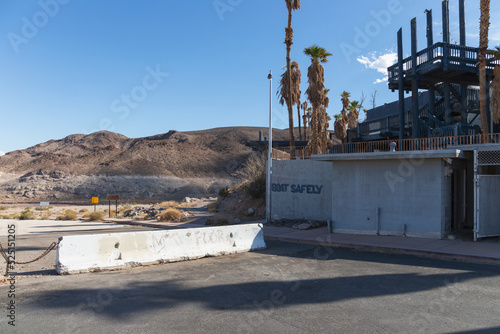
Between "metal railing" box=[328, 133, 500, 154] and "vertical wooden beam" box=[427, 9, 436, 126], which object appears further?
"vertical wooden beam" box=[427, 9, 436, 126]

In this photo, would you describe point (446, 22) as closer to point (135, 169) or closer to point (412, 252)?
→ point (412, 252)

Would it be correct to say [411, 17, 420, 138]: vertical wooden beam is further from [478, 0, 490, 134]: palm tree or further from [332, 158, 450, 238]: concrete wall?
[332, 158, 450, 238]: concrete wall

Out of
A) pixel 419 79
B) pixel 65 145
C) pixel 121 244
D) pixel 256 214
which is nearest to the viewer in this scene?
pixel 121 244

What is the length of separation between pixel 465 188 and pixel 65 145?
137411 mm

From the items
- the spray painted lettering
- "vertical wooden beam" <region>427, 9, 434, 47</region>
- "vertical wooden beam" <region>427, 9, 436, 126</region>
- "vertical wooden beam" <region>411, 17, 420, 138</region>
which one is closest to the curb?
the spray painted lettering

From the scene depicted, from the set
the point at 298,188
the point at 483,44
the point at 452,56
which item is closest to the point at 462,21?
the point at 452,56

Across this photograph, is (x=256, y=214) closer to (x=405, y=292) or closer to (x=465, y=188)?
(x=465, y=188)

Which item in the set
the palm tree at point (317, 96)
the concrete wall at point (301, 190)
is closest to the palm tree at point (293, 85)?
the palm tree at point (317, 96)

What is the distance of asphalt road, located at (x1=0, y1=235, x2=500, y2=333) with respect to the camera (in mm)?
5289

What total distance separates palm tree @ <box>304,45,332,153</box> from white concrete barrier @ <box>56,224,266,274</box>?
15.7 meters

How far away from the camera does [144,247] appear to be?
9648 mm

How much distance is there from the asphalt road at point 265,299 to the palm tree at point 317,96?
56.1ft

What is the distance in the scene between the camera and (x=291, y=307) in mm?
6105

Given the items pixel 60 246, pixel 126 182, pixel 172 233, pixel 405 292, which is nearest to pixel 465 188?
pixel 405 292
